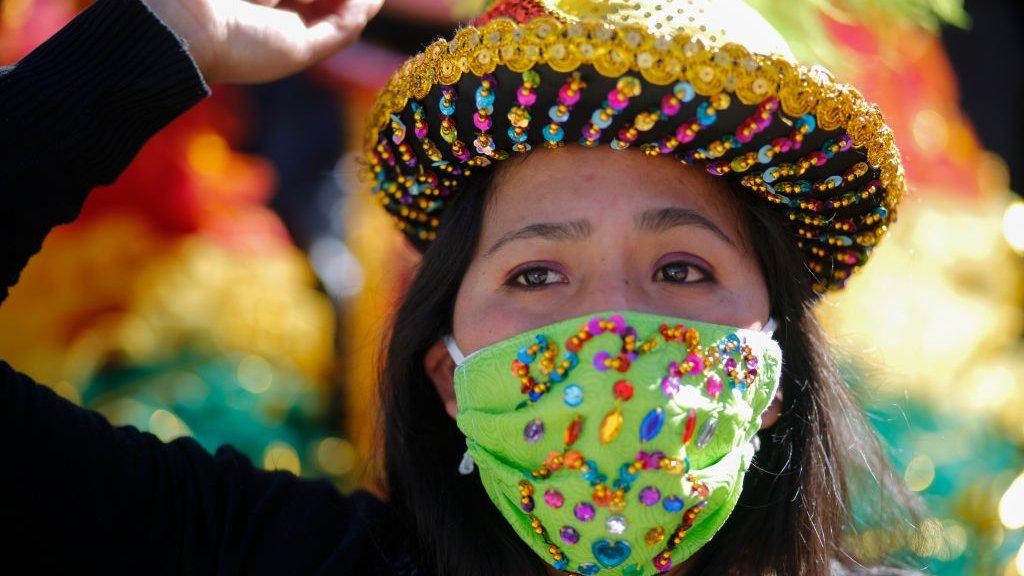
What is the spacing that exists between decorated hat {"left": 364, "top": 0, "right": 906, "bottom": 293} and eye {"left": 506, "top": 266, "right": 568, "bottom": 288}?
21 centimetres

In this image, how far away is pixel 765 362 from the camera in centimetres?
191

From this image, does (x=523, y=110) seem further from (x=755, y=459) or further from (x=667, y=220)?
(x=755, y=459)

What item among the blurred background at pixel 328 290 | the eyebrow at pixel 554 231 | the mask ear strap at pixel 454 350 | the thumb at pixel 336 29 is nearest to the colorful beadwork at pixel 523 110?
the eyebrow at pixel 554 231

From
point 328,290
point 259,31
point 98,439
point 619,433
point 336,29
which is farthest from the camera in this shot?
point 328,290

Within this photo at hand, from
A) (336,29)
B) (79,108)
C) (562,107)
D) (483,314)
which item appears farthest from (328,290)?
(562,107)

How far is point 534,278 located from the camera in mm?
1979

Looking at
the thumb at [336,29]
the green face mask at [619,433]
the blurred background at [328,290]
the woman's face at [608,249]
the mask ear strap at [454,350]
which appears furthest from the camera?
the blurred background at [328,290]

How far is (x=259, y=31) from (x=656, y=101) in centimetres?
79

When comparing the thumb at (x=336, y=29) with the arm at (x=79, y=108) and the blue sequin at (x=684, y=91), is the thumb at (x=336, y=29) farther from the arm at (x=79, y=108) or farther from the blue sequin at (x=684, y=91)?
the blue sequin at (x=684, y=91)

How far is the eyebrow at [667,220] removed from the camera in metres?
1.89

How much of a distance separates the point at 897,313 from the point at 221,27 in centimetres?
249

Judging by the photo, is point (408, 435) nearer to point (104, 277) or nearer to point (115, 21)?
point (115, 21)

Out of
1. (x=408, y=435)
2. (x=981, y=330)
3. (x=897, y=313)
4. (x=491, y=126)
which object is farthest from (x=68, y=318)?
(x=981, y=330)

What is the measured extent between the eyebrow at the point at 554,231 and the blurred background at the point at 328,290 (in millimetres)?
842
